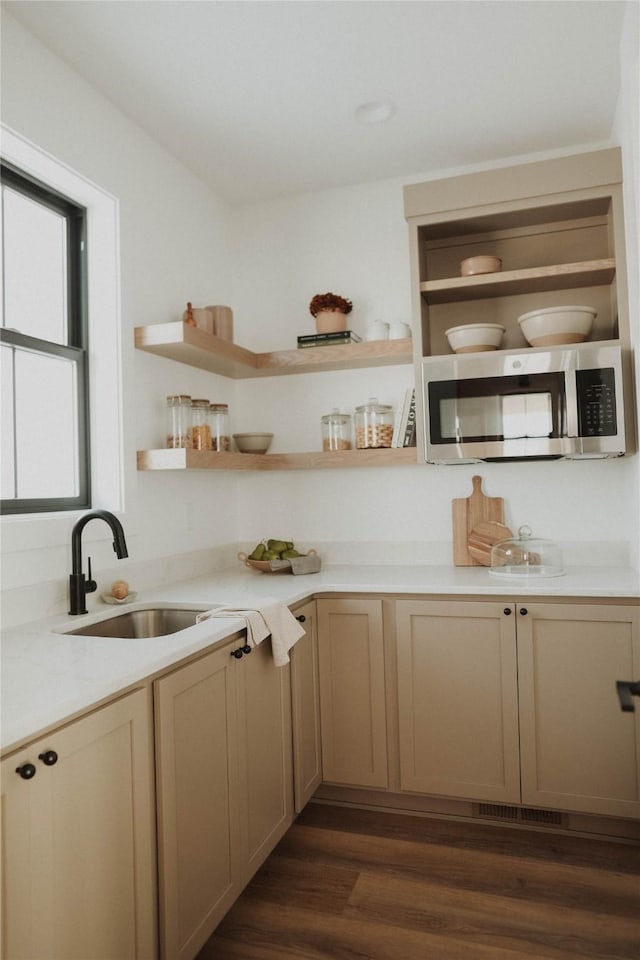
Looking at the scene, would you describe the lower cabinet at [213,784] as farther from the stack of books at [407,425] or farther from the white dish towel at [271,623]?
the stack of books at [407,425]

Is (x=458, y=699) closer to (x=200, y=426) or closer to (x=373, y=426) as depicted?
(x=373, y=426)

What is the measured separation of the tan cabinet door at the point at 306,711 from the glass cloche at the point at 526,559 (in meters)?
0.77

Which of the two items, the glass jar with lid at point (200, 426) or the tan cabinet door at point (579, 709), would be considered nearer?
the tan cabinet door at point (579, 709)

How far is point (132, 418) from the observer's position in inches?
99.0

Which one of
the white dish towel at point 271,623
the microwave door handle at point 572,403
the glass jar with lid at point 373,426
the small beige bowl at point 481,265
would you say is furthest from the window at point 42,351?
the microwave door handle at point 572,403

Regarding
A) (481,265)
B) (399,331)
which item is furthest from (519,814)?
(481,265)

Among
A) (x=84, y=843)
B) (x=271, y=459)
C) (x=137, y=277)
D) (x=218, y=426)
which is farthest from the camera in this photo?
(x=271, y=459)

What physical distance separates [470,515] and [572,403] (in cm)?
70

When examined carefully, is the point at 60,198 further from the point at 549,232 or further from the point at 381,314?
the point at 549,232

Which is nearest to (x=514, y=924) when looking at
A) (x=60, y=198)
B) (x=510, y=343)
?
(x=510, y=343)

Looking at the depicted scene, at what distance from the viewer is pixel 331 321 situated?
3090 millimetres

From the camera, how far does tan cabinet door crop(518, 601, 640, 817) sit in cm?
231

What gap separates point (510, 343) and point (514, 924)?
215 cm

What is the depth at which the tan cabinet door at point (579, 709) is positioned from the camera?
7.58 feet
